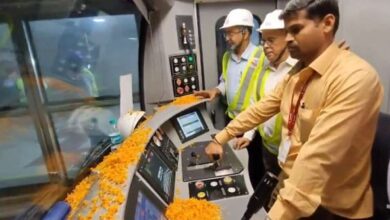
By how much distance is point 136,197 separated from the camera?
950mm

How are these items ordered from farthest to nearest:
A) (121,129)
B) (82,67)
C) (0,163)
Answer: (82,67) → (121,129) → (0,163)

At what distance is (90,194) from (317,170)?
75cm

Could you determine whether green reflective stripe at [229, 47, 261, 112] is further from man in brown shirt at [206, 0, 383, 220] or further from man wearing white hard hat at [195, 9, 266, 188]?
man in brown shirt at [206, 0, 383, 220]

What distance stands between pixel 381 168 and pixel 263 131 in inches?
27.1

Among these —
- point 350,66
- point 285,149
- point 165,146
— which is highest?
point 350,66

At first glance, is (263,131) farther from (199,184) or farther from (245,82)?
(199,184)

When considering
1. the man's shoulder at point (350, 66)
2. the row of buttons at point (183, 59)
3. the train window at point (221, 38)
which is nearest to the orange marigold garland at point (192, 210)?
the man's shoulder at point (350, 66)

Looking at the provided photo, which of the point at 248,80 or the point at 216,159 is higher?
the point at 248,80

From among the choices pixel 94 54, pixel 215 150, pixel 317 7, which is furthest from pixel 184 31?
pixel 317 7

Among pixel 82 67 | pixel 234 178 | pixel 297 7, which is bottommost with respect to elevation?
pixel 234 178

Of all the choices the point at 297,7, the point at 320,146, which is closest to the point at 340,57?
the point at 297,7

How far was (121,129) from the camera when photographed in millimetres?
1578

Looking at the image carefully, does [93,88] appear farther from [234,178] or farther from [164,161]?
[234,178]

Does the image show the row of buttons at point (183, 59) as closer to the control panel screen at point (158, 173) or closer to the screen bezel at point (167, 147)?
the screen bezel at point (167, 147)
